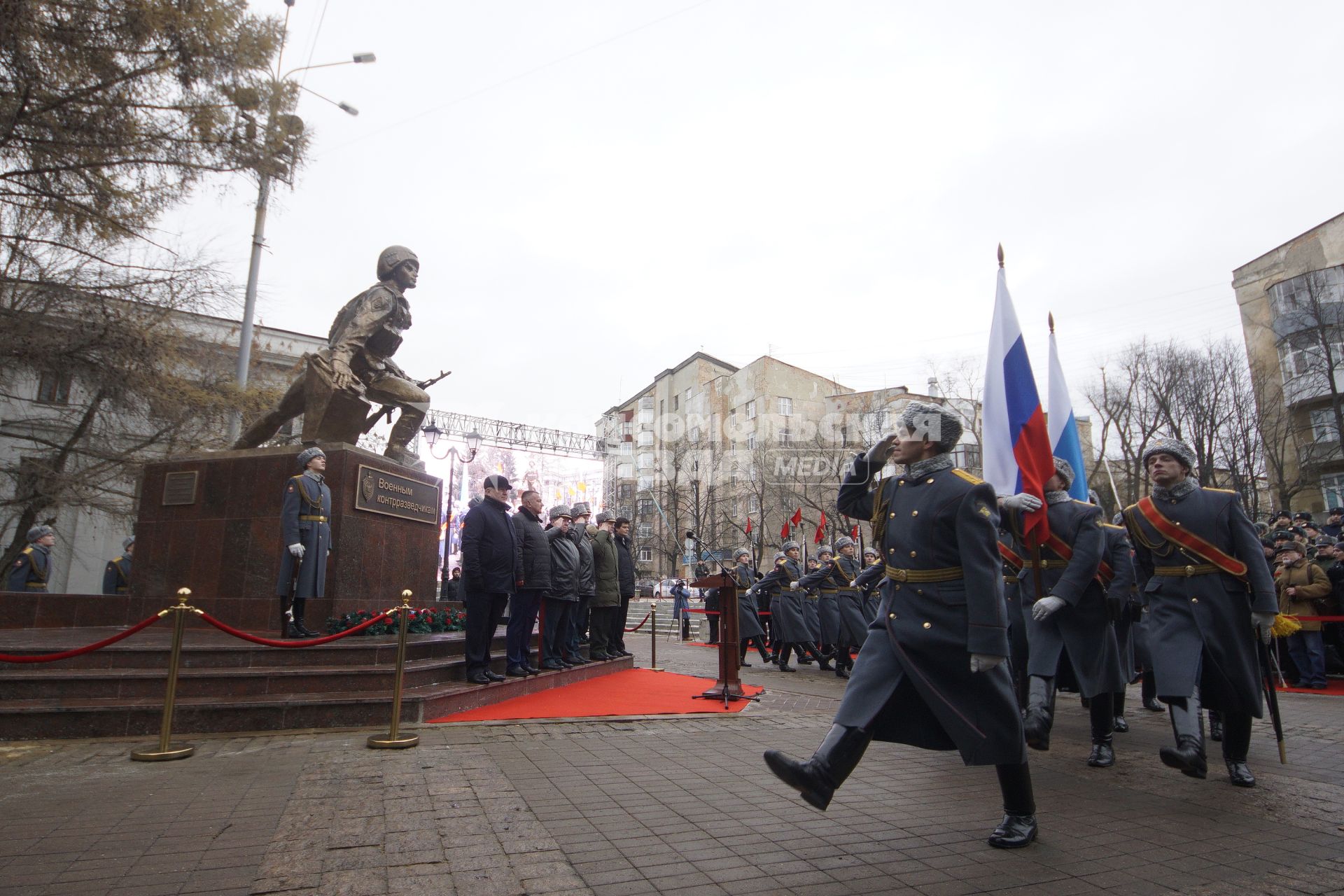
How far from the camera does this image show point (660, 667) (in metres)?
13.2

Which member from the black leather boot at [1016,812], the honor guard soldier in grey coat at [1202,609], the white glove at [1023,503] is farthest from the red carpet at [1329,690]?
the black leather boot at [1016,812]

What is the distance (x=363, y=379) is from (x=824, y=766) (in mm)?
8329

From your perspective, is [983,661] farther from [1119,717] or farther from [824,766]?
[1119,717]

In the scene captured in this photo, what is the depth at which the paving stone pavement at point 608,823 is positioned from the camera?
3.23 m

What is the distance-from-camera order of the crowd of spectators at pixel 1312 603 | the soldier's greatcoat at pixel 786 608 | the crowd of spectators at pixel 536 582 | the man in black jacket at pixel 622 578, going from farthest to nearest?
1. the soldier's greatcoat at pixel 786 608
2. the man in black jacket at pixel 622 578
3. the crowd of spectators at pixel 1312 603
4. the crowd of spectators at pixel 536 582

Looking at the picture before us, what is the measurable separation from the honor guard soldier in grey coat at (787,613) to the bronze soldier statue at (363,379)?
247 inches

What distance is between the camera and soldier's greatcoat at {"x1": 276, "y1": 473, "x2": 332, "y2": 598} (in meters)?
7.66

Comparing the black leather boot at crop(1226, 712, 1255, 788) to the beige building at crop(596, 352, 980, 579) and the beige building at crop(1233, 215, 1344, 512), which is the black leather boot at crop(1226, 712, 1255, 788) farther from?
the beige building at crop(596, 352, 980, 579)

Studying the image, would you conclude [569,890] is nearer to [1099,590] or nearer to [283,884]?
[283,884]

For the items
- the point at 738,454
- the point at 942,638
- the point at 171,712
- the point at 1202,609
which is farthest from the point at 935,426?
the point at 738,454

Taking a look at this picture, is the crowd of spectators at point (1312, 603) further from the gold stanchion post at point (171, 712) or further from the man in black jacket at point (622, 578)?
the gold stanchion post at point (171, 712)

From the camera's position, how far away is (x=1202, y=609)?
5.30 meters

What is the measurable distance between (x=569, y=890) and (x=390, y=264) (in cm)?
880

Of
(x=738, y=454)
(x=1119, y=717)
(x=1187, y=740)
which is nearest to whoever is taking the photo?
(x=1187, y=740)
